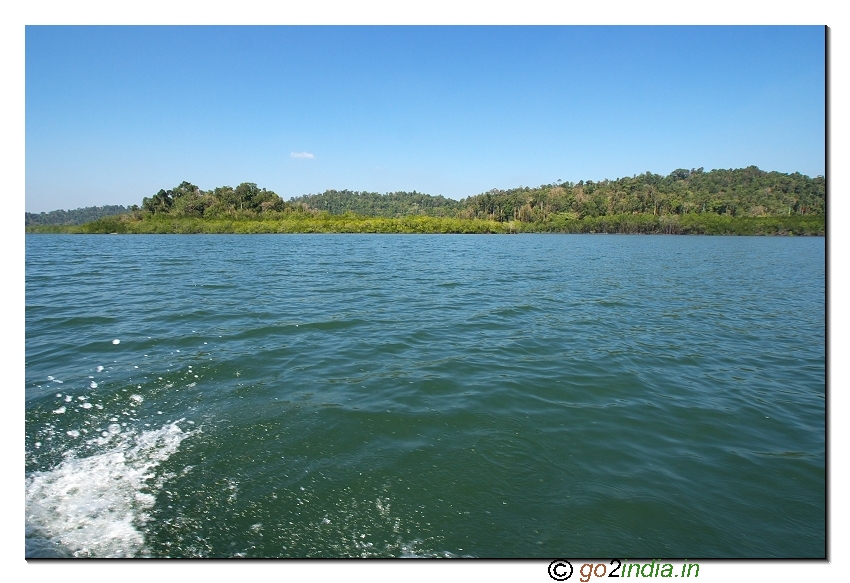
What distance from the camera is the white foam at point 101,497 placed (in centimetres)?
443

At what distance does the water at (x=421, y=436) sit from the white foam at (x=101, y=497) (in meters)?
0.03

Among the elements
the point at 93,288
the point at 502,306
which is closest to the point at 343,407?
the point at 502,306

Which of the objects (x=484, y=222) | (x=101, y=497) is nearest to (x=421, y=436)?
(x=101, y=497)

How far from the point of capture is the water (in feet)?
15.5

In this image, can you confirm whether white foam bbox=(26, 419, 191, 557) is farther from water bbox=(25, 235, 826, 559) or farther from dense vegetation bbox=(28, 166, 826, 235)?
dense vegetation bbox=(28, 166, 826, 235)

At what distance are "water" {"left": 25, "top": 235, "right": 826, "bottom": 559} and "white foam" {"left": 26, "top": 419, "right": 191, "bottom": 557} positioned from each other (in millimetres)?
28

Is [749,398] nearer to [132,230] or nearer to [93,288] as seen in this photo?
[93,288]

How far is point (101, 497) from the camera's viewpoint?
5117 mm
